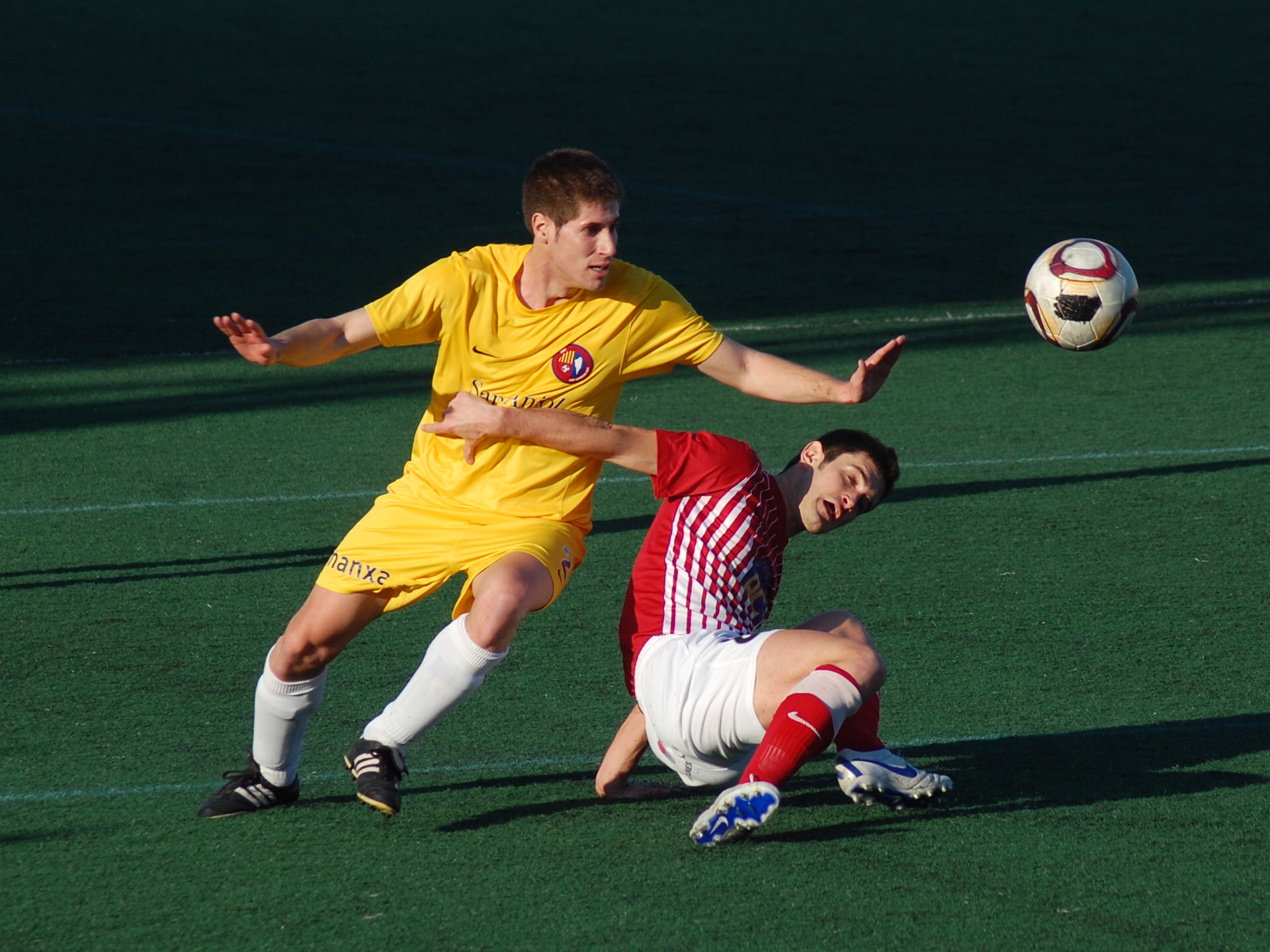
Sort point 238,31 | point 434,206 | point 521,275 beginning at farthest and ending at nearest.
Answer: point 238,31
point 434,206
point 521,275

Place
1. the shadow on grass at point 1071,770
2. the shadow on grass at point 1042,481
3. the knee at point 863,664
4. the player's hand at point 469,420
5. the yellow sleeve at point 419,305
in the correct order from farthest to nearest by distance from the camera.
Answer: the shadow on grass at point 1042,481 < the yellow sleeve at point 419,305 < the shadow on grass at point 1071,770 < the player's hand at point 469,420 < the knee at point 863,664

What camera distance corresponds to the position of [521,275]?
440 cm

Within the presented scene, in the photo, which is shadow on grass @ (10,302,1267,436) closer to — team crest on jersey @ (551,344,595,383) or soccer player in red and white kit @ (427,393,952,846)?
team crest on jersey @ (551,344,595,383)

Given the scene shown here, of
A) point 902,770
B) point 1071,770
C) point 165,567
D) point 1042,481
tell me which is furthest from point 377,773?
A: point 1042,481

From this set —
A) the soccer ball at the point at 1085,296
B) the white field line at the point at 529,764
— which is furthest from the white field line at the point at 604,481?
the white field line at the point at 529,764

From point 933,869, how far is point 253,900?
58.6 inches

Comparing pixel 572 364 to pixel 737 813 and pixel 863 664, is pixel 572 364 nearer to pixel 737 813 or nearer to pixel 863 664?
pixel 863 664

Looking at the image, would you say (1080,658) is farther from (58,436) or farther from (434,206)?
(434,206)

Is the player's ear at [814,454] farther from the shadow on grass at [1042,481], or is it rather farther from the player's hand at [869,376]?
the shadow on grass at [1042,481]

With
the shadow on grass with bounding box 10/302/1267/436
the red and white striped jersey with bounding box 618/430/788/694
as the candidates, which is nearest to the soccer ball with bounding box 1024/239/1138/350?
the red and white striped jersey with bounding box 618/430/788/694

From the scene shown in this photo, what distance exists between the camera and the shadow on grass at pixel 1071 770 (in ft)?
13.6

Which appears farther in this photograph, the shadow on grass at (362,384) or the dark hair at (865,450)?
the shadow on grass at (362,384)

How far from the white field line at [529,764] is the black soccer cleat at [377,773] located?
45 centimetres

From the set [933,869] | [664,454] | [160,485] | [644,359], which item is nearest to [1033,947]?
[933,869]
